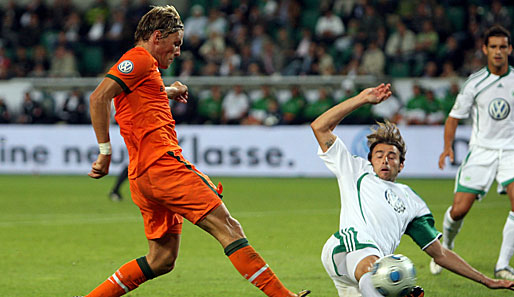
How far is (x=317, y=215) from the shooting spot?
37.3 feet

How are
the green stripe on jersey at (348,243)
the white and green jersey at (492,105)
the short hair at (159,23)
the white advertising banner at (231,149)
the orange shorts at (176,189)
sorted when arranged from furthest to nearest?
the white advertising banner at (231,149) < the white and green jersey at (492,105) < the short hair at (159,23) < the orange shorts at (176,189) < the green stripe on jersey at (348,243)

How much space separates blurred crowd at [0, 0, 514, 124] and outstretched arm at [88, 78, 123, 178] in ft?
43.7

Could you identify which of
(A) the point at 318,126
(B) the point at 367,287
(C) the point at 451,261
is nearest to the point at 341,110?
(A) the point at 318,126

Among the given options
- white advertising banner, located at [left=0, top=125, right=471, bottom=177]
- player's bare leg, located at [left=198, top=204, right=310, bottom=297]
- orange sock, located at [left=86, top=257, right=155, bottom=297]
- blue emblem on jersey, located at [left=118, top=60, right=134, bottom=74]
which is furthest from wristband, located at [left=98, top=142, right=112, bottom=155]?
white advertising banner, located at [left=0, top=125, right=471, bottom=177]

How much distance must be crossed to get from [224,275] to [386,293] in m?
2.89

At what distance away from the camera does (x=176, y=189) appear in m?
4.97

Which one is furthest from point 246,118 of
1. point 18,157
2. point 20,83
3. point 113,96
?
point 113,96

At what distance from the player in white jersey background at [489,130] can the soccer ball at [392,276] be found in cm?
282

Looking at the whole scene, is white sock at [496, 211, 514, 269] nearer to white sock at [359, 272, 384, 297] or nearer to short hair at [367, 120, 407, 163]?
short hair at [367, 120, 407, 163]

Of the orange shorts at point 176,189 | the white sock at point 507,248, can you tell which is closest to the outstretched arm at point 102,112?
the orange shorts at point 176,189

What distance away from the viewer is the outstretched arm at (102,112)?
4793 mm

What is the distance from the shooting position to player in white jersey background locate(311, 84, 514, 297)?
476cm

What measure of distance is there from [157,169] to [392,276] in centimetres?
165

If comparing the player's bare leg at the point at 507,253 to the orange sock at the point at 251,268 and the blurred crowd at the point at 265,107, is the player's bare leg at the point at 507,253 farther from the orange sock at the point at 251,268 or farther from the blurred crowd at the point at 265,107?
the blurred crowd at the point at 265,107
